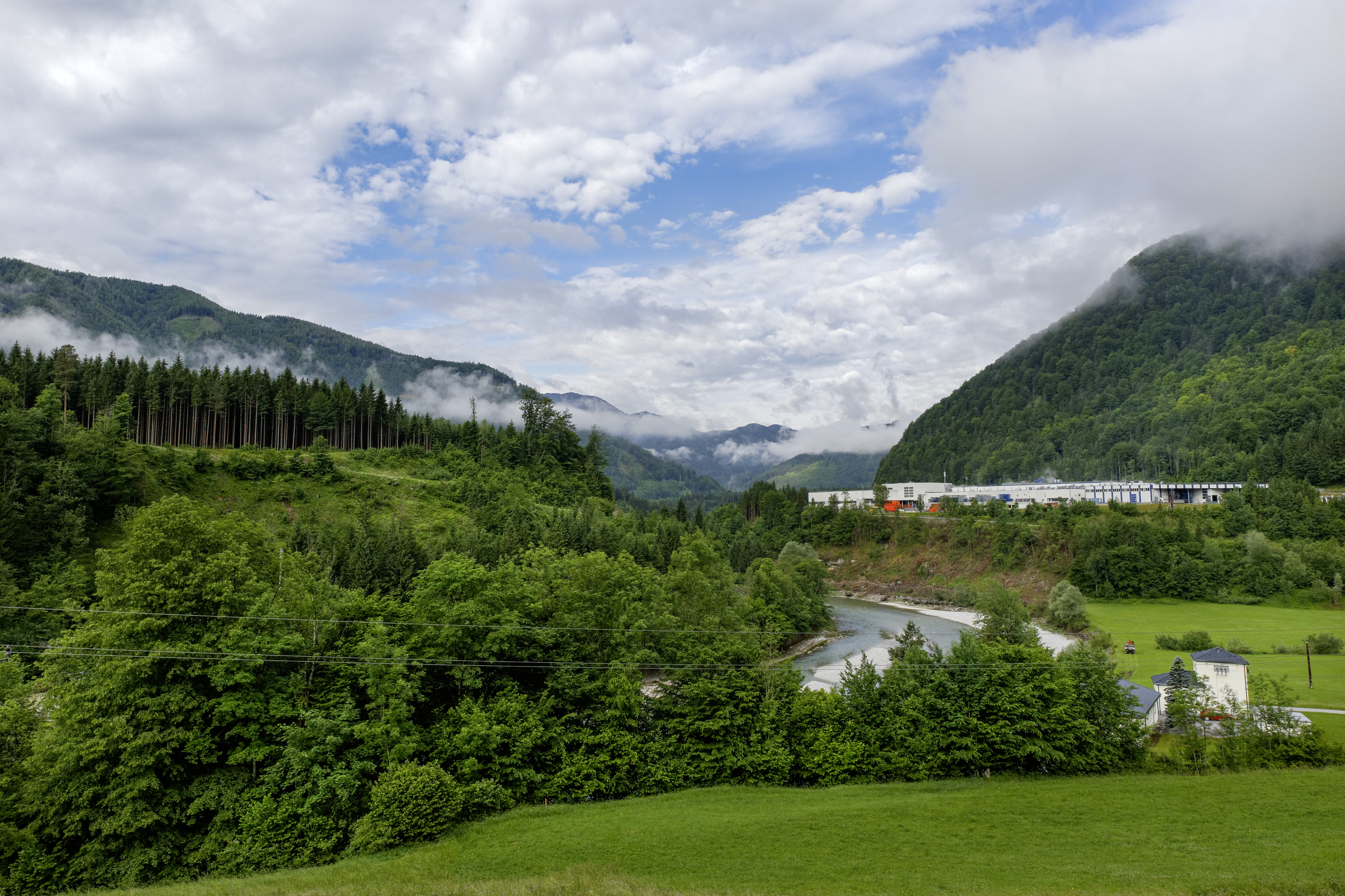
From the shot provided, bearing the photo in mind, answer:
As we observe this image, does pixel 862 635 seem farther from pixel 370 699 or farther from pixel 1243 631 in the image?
pixel 370 699

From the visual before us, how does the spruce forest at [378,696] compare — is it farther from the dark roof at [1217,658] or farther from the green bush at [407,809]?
the dark roof at [1217,658]

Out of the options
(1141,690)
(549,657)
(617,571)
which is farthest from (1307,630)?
(549,657)

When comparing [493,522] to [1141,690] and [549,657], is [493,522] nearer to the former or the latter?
[549,657]

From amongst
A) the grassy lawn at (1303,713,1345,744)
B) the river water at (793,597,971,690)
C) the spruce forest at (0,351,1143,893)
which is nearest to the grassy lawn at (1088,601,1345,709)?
the grassy lawn at (1303,713,1345,744)

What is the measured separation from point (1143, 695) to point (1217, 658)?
4766mm

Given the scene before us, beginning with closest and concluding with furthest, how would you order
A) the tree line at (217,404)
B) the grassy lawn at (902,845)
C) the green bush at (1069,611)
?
the grassy lawn at (902,845) < the tree line at (217,404) < the green bush at (1069,611)

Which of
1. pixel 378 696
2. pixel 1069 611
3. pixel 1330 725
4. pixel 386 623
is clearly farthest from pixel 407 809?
pixel 1069 611

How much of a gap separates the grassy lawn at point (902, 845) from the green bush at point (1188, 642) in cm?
3731

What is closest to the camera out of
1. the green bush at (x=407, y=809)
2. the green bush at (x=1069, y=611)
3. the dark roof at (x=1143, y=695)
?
the green bush at (x=407, y=809)

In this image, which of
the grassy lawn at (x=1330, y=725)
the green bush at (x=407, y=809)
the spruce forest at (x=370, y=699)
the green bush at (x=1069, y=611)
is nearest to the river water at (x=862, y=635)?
the spruce forest at (x=370, y=699)

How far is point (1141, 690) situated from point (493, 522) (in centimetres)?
5303

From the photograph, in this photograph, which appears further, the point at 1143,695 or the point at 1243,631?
the point at 1243,631

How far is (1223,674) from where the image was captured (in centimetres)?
3681

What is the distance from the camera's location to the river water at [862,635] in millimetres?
54750
